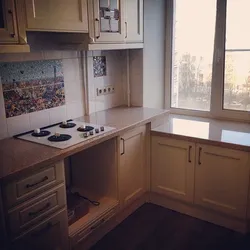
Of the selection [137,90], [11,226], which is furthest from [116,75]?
[11,226]

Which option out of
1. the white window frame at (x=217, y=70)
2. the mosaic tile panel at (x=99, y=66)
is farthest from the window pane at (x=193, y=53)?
the mosaic tile panel at (x=99, y=66)

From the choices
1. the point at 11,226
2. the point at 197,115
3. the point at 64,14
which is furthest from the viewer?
the point at 197,115

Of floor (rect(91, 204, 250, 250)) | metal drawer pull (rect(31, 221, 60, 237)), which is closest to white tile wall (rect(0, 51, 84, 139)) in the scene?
metal drawer pull (rect(31, 221, 60, 237))

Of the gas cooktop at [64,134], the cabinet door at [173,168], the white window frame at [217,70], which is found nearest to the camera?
the gas cooktop at [64,134]

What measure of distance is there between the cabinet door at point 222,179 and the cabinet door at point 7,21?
1.57 metres

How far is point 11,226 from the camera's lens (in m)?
1.64

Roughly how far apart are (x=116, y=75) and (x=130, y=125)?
0.79 meters

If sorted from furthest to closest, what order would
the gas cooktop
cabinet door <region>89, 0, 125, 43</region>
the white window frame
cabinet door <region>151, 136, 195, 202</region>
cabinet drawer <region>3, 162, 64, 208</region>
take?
the white window frame
cabinet door <region>151, 136, 195, 202</region>
cabinet door <region>89, 0, 125, 43</region>
the gas cooktop
cabinet drawer <region>3, 162, 64, 208</region>

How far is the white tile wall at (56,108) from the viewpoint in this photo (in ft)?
6.97

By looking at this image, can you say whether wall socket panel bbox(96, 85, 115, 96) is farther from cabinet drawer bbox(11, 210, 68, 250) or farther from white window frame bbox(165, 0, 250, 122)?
cabinet drawer bbox(11, 210, 68, 250)

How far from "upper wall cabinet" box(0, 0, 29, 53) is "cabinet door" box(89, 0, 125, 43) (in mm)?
620

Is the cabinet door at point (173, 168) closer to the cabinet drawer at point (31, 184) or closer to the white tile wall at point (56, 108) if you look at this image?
the white tile wall at point (56, 108)

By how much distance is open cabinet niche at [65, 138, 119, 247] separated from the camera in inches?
88.9

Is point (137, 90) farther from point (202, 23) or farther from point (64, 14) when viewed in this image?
point (64, 14)
